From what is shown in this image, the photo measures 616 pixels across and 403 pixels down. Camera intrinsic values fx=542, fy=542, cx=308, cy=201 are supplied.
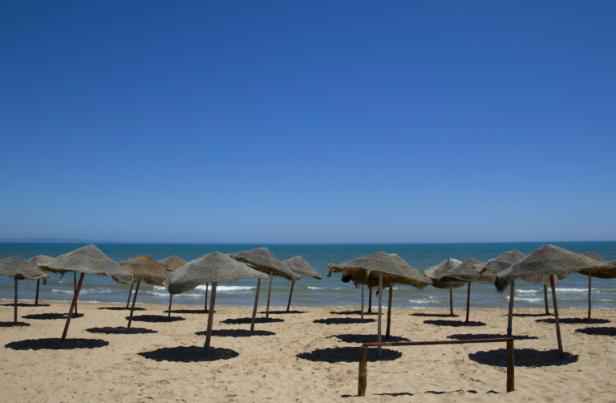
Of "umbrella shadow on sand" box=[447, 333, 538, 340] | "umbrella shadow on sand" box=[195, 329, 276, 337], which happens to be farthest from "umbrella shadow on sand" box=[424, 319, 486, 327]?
"umbrella shadow on sand" box=[195, 329, 276, 337]

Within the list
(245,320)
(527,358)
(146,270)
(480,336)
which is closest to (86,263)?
(146,270)

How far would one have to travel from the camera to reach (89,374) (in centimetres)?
A: 910

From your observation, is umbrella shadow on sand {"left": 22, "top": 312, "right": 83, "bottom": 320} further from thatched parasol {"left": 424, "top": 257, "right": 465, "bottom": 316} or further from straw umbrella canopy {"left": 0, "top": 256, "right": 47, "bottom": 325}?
thatched parasol {"left": 424, "top": 257, "right": 465, "bottom": 316}

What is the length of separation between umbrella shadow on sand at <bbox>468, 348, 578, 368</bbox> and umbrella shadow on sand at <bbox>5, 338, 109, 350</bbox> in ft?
26.9

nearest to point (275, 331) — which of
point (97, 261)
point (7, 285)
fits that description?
point (97, 261)

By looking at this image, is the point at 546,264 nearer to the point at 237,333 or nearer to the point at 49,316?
the point at 237,333

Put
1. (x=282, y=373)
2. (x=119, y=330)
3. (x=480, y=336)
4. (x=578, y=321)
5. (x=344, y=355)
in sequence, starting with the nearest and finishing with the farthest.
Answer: (x=282, y=373)
(x=344, y=355)
(x=480, y=336)
(x=119, y=330)
(x=578, y=321)

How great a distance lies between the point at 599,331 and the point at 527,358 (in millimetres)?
5625

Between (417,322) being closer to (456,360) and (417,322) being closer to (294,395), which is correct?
(456,360)

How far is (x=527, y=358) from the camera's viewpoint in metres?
10.8

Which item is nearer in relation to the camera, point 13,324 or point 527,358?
point 527,358

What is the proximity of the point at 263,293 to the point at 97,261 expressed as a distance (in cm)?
2327

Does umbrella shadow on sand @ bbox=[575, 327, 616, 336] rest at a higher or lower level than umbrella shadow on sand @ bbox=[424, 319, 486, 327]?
higher

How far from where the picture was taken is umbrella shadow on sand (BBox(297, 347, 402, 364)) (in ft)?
35.0
